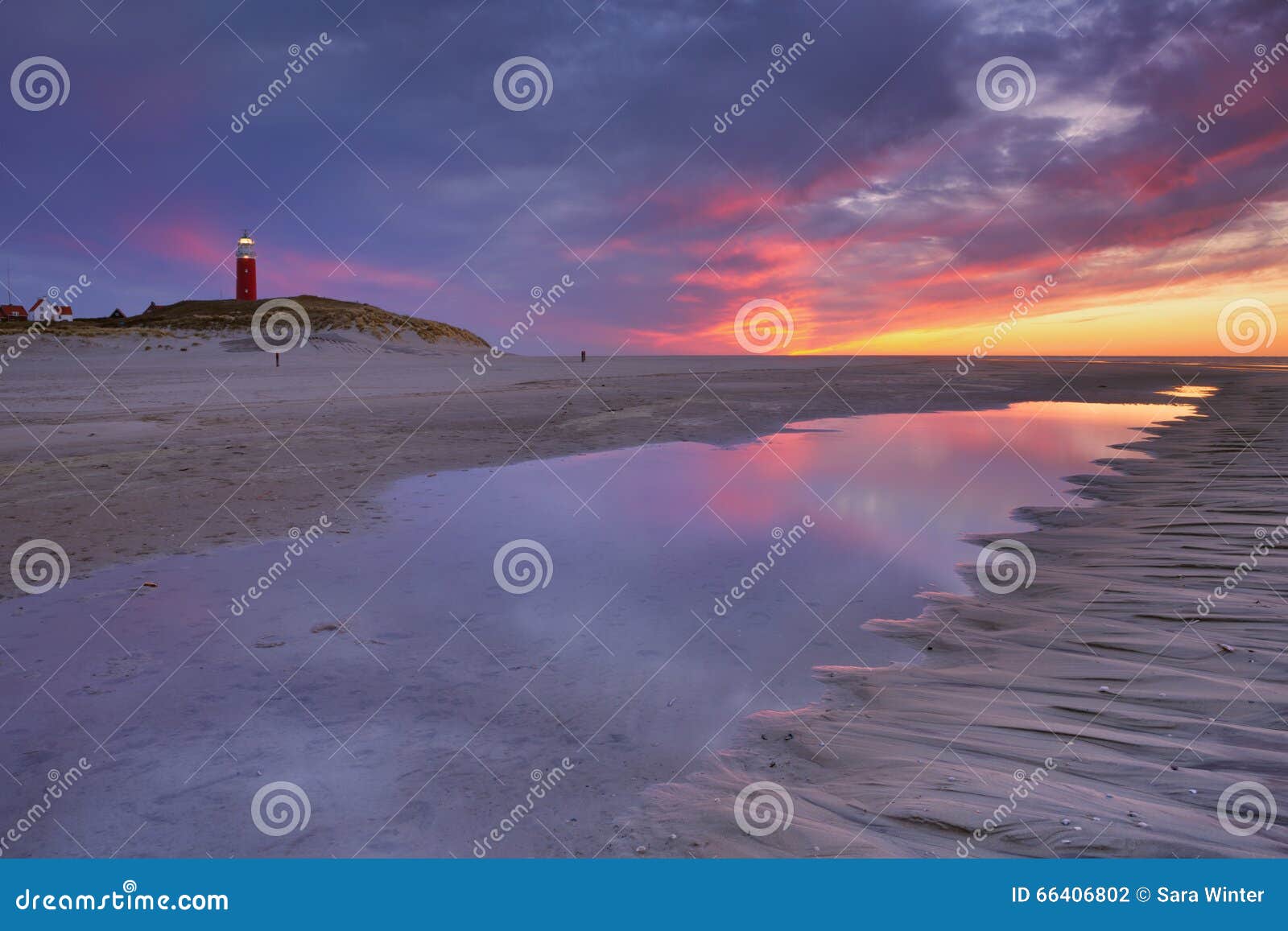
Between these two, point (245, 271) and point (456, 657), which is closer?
point (456, 657)

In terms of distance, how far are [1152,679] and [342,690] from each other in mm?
4697

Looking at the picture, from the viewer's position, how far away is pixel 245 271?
69688mm

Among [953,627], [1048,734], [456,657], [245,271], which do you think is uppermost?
[245,271]

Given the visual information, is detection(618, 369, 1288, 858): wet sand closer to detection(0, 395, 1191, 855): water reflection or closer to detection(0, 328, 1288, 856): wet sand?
detection(0, 328, 1288, 856): wet sand

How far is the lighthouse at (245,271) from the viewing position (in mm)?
69000

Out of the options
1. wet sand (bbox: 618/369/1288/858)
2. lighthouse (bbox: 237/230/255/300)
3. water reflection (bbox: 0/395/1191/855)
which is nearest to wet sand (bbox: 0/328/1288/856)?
wet sand (bbox: 618/369/1288/858)

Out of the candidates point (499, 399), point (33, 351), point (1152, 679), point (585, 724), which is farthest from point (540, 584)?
point (33, 351)

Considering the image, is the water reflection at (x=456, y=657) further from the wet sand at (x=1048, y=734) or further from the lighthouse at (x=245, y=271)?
the lighthouse at (x=245, y=271)

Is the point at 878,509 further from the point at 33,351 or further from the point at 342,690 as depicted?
the point at 33,351

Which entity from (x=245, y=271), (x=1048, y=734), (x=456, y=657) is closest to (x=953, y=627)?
(x=1048, y=734)

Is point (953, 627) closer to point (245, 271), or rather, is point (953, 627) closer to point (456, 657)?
point (456, 657)

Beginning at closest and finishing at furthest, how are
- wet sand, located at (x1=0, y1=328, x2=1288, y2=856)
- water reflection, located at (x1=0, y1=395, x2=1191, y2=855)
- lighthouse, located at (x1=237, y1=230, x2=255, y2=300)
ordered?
wet sand, located at (x1=0, y1=328, x2=1288, y2=856) < water reflection, located at (x1=0, y1=395, x2=1191, y2=855) < lighthouse, located at (x1=237, y1=230, x2=255, y2=300)

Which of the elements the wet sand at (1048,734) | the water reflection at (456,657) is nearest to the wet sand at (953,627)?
the wet sand at (1048,734)

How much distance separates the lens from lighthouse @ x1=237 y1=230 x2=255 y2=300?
6900cm
